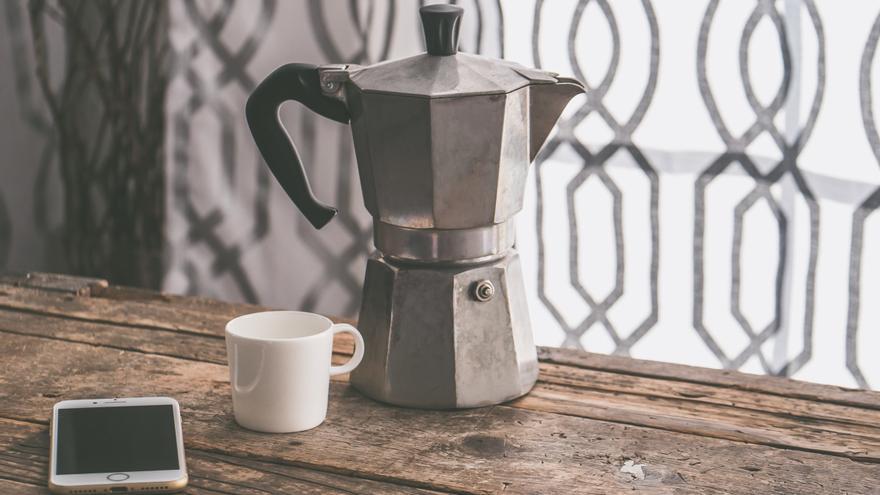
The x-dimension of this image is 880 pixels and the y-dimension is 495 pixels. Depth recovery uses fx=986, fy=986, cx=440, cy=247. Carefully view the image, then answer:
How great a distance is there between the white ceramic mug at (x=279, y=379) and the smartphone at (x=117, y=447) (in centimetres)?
5

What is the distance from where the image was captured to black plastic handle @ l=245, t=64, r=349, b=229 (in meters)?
0.73

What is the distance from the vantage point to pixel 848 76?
3.55 ft

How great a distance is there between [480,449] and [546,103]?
0.86 ft

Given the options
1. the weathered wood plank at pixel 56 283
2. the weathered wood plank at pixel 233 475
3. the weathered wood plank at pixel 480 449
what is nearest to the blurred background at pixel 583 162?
the weathered wood plank at pixel 56 283

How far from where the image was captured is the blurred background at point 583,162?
1114 mm

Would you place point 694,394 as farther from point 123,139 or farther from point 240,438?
point 123,139

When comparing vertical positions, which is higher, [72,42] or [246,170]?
[72,42]

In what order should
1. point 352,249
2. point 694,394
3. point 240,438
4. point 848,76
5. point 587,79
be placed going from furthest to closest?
point 352,249, point 587,79, point 848,76, point 694,394, point 240,438

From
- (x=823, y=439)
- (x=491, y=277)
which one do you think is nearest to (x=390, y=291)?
(x=491, y=277)

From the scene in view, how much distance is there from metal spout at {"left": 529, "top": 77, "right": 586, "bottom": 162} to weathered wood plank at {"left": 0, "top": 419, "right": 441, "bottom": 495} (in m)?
0.29

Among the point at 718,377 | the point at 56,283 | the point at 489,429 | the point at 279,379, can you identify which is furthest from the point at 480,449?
the point at 56,283

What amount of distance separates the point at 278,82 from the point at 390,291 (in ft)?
0.59

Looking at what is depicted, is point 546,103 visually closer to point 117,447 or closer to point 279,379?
point 279,379

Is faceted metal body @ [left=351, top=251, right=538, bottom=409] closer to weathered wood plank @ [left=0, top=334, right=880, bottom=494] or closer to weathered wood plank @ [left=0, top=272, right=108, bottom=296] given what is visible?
weathered wood plank @ [left=0, top=334, right=880, bottom=494]
